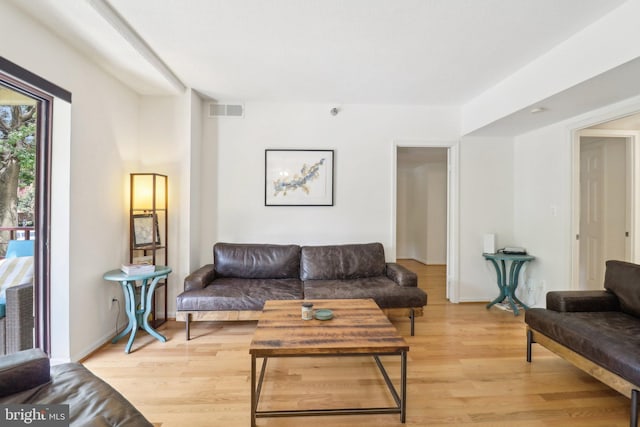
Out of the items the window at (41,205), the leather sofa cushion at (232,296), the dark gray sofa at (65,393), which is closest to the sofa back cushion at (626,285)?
the leather sofa cushion at (232,296)

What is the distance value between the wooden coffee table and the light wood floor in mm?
68

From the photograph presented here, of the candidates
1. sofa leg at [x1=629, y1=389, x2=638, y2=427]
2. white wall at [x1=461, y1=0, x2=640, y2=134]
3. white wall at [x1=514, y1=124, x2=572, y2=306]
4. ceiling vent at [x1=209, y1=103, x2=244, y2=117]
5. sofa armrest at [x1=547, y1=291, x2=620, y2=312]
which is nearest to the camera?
sofa leg at [x1=629, y1=389, x2=638, y2=427]

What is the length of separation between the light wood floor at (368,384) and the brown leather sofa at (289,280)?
1.04 feet

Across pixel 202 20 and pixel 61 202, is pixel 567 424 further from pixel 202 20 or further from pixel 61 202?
pixel 61 202

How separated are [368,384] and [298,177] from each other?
2.36 m

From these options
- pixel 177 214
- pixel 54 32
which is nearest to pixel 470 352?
pixel 177 214

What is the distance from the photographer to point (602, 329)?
6.07 feet

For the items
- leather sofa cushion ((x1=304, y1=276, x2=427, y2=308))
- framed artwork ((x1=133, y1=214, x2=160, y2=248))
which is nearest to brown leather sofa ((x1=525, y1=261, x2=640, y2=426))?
leather sofa cushion ((x1=304, y1=276, x2=427, y2=308))

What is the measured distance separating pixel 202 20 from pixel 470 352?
3372mm

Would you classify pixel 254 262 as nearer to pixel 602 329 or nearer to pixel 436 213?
pixel 602 329

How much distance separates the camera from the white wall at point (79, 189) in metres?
2.01

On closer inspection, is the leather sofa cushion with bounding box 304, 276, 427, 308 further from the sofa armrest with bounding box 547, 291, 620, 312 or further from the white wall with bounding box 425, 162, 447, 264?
the white wall with bounding box 425, 162, 447, 264

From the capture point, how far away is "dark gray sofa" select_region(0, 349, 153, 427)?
1.04 m

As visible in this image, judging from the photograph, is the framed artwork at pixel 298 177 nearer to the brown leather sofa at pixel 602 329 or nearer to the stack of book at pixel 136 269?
the stack of book at pixel 136 269
